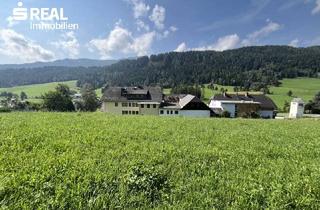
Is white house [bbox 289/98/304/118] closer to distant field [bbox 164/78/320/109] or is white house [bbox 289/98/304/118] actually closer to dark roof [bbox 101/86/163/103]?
distant field [bbox 164/78/320/109]

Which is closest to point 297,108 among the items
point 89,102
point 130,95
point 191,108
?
point 191,108

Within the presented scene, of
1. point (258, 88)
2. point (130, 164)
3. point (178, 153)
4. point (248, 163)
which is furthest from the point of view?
point (258, 88)

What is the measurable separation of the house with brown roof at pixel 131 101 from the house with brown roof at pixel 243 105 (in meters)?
20.7

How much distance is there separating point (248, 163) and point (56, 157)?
5375 millimetres

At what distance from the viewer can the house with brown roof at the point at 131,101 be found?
220 ft

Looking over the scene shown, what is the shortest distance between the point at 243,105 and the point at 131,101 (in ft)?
118

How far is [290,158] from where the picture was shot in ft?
26.6

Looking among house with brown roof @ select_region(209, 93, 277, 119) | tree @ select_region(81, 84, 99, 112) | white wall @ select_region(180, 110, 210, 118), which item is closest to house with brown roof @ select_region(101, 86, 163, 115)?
white wall @ select_region(180, 110, 210, 118)

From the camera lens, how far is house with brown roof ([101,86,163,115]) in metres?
67.1

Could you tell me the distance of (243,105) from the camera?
77625 millimetres

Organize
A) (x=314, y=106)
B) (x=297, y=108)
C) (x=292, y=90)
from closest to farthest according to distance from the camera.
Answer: (x=297, y=108) → (x=314, y=106) → (x=292, y=90)

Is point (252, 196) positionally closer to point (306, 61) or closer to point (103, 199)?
point (103, 199)

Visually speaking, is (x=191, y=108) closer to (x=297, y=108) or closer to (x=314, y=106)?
(x=297, y=108)

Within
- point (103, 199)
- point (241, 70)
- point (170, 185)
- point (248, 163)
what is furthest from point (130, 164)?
point (241, 70)
